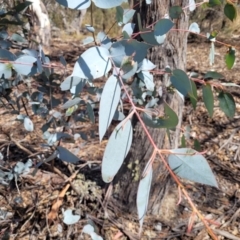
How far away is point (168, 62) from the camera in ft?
4.04

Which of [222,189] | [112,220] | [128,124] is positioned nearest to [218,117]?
[222,189]

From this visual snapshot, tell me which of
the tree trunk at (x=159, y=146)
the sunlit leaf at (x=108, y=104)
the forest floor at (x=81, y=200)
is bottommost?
the forest floor at (x=81, y=200)

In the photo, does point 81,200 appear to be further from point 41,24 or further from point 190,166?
point 41,24

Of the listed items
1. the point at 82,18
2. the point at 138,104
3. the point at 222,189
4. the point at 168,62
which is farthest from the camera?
the point at 82,18

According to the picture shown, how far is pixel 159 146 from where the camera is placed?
1.34 m

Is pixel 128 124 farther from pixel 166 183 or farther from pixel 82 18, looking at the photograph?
pixel 82 18

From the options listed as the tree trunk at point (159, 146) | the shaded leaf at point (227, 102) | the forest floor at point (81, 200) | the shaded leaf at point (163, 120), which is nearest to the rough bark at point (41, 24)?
the forest floor at point (81, 200)

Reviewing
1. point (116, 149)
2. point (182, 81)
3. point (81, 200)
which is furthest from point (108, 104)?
point (81, 200)

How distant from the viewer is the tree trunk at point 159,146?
1.15m

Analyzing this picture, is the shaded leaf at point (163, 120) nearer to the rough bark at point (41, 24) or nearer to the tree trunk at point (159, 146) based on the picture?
the tree trunk at point (159, 146)

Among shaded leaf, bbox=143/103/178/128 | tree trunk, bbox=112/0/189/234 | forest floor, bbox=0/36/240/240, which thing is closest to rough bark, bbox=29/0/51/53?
forest floor, bbox=0/36/240/240

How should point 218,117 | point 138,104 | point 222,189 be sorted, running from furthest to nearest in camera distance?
point 218,117
point 222,189
point 138,104

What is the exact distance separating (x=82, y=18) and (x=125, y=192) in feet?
9.52

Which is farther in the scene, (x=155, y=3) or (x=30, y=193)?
(x=30, y=193)
